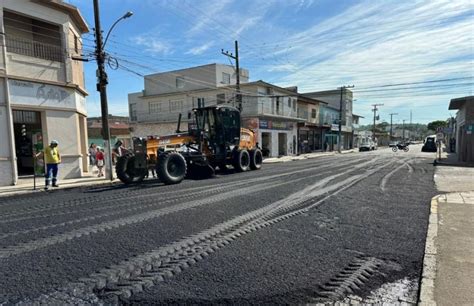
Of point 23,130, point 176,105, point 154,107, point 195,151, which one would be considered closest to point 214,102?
point 176,105

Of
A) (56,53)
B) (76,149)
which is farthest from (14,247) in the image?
(56,53)

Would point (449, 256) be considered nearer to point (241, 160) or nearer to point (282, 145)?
point (241, 160)

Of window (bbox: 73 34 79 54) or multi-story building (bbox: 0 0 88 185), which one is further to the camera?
window (bbox: 73 34 79 54)

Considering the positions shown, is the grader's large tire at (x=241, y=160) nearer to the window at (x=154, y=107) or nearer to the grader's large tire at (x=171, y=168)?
the grader's large tire at (x=171, y=168)

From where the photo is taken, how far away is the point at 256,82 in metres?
29.2

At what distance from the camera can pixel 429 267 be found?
3.96 meters

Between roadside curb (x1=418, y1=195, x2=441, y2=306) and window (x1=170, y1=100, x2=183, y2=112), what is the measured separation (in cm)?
2986

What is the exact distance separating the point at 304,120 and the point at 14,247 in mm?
35222

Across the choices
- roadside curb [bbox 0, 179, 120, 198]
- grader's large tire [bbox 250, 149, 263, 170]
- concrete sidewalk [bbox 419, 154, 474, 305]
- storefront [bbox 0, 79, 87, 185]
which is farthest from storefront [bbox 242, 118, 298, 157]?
concrete sidewalk [bbox 419, 154, 474, 305]

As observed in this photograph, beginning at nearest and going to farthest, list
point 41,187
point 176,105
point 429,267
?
point 429,267 < point 41,187 < point 176,105

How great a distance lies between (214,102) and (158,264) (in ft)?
93.6

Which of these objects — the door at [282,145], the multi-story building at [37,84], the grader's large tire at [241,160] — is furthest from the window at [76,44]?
the door at [282,145]

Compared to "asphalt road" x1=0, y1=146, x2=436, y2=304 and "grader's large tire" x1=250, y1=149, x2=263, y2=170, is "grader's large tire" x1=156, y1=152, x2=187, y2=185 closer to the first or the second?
"asphalt road" x1=0, y1=146, x2=436, y2=304

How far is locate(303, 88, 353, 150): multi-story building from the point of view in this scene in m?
47.8
